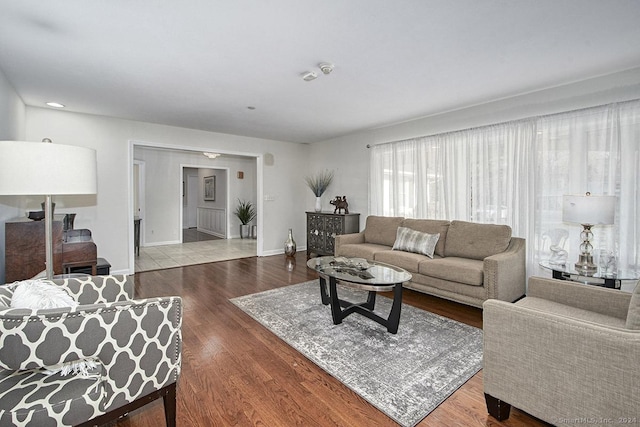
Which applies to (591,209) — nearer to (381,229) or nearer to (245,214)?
(381,229)

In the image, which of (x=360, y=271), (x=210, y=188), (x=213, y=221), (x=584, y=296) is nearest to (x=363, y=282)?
(x=360, y=271)

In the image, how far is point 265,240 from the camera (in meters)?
6.35

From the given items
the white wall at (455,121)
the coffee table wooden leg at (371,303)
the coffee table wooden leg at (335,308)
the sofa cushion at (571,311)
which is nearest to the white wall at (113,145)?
the white wall at (455,121)

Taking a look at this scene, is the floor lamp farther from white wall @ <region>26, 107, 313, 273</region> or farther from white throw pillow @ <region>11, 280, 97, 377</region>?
white wall @ <region>26, 107, 313, 273</region>

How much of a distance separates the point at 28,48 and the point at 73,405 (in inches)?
108

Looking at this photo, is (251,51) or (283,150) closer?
(251,51)

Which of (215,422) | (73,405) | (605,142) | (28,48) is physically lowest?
(215,422)

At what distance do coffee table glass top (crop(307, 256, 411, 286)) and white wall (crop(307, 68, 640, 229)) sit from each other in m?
2.36

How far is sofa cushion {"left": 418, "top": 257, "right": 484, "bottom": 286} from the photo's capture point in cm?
313

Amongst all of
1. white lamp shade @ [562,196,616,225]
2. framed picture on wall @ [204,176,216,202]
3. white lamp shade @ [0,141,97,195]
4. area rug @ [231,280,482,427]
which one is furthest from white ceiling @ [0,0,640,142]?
framed picture on wall @ [204,176,216,202]

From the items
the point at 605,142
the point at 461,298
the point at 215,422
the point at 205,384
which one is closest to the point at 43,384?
the point at 215,422

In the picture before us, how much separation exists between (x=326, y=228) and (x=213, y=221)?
525 cm

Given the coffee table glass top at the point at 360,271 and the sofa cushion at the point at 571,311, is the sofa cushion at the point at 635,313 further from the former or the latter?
the coffee table glass top at the point at 360,271

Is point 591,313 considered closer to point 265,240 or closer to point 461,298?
point 461,298
